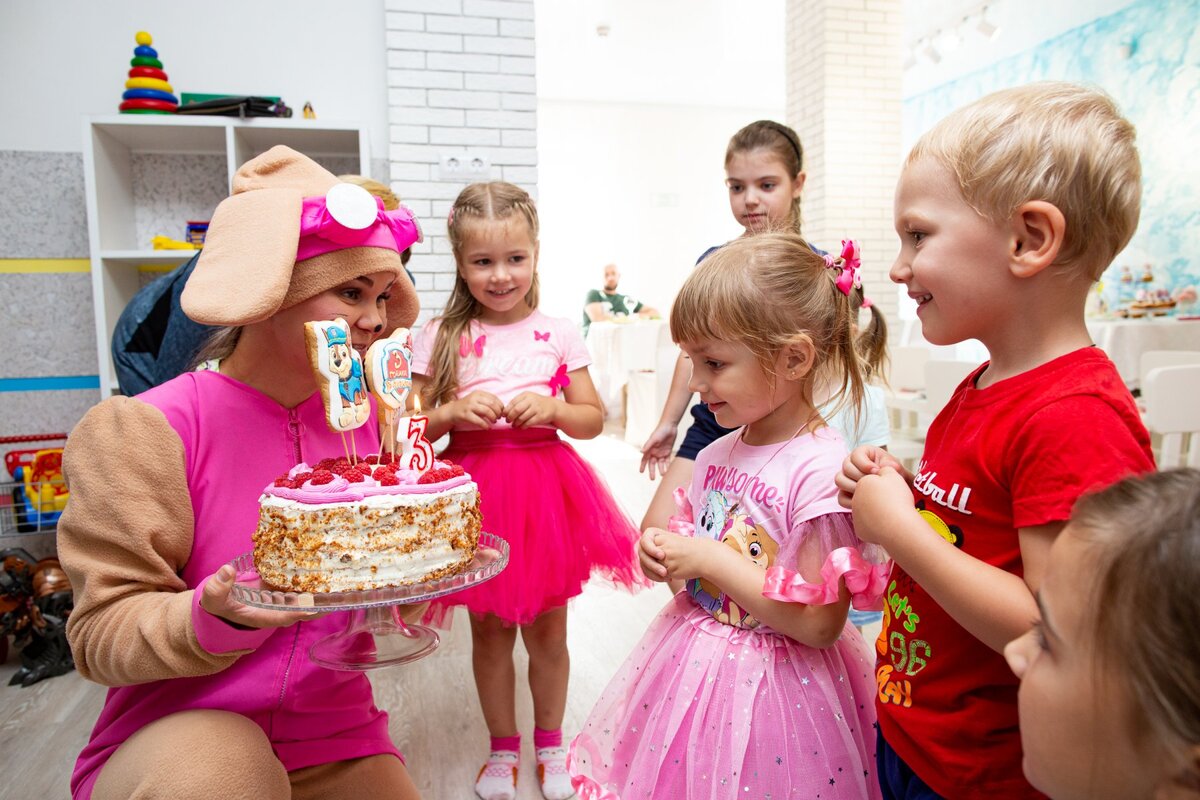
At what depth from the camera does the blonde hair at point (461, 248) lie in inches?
78.6

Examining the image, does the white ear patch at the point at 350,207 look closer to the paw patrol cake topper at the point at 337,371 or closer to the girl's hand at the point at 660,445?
the paw patrol cake topper at the point at 337,371

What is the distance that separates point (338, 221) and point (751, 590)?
0.82m

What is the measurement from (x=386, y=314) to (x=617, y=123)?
10.5 meters

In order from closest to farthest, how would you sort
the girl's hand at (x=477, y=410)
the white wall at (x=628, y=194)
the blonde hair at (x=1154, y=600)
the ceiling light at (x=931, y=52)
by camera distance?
the blonde hair at (x=1154, y=600)
the girl's hand at (x=477, y=410)
the ceiling light at (x=931, y=52)
the white wall at (x=628, y=194)

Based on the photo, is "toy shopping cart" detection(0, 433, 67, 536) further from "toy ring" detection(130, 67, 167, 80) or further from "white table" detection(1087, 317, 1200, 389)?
"white table" detection(1087, 317, 1200, 389)

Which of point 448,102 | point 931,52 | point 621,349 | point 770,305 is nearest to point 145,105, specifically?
point 448,102

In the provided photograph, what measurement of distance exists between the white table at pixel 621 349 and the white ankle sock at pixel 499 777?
464 cm

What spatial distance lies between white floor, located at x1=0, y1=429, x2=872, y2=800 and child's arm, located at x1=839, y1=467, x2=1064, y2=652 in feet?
4.90

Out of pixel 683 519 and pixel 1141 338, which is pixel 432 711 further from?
pixel 1141 338

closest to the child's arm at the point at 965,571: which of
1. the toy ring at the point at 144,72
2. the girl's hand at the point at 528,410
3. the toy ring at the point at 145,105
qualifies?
the girl's hand at the point at 528,410

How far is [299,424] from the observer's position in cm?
132

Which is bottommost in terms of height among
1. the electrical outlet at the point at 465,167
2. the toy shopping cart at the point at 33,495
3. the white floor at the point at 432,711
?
the white floor at the point at 432,711

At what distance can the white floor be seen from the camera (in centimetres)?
209

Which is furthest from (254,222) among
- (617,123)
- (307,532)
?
(617,123)
